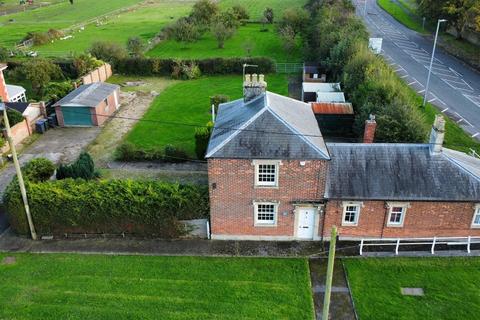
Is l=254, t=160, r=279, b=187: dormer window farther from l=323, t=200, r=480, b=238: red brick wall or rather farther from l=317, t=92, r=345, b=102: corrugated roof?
l=317, t=92, r=345, b=102: corrugated roof

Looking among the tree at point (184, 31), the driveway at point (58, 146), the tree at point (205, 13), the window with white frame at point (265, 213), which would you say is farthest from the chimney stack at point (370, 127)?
the tree at point (205, 13)

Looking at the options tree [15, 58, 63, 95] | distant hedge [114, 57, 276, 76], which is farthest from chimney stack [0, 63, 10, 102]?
distant hedge [114, 57, 276, 76]

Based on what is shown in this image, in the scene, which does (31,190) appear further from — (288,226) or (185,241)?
(288,226)

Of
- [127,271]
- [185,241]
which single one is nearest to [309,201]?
[185,241]

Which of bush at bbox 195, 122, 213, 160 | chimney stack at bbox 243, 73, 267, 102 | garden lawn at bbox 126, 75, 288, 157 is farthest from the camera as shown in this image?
garden lawn at bbox 126, 75, 288, 157

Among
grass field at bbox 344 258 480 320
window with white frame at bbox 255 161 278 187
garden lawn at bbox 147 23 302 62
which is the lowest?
grass field at bbox 344 258 480 320

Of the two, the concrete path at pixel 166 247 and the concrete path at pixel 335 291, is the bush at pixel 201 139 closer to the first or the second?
the concrete path at pixel 166 247

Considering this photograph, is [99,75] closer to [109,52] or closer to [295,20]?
[109,52]
